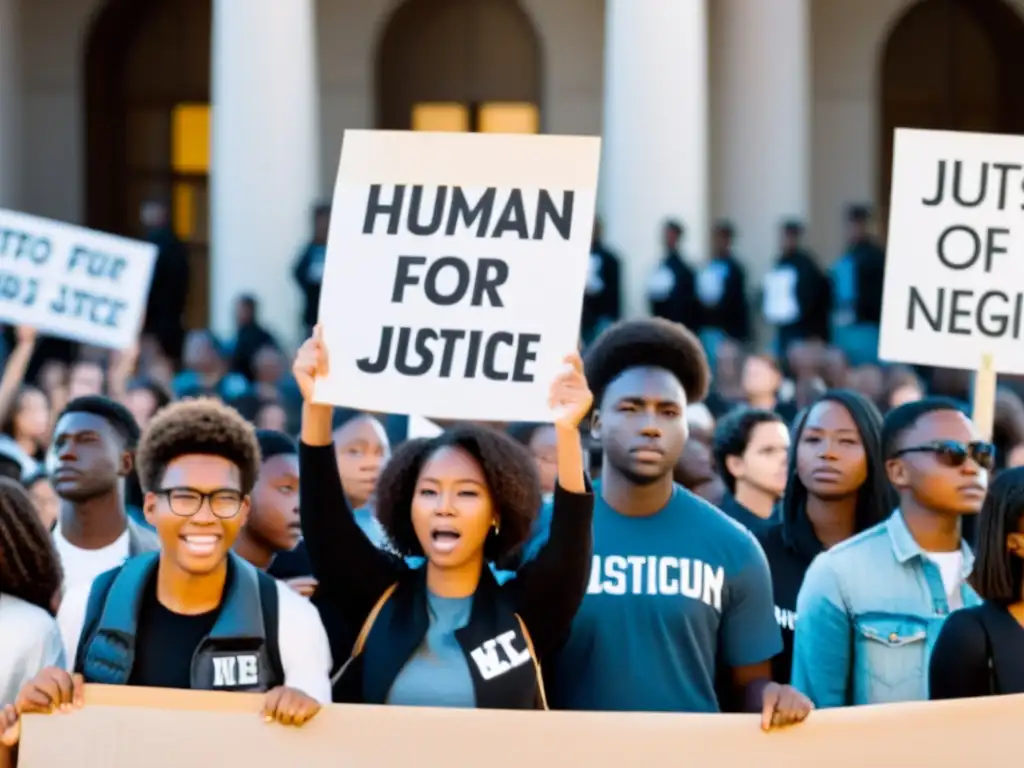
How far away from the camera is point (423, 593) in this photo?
5.65 meters

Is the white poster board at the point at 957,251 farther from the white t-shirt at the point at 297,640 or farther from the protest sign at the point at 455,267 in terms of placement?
the white t-shirt at the point at 297,640

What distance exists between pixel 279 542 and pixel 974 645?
2.21 m

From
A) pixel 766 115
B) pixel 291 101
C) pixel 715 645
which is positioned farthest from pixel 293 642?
pixel 766 115

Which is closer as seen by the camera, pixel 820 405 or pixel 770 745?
pixel 770 745

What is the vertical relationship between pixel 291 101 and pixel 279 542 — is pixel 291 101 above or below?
above

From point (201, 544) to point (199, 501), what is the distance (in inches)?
4.8

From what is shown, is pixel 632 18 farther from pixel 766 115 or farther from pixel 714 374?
pixel 714 374

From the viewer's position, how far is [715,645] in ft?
19.4

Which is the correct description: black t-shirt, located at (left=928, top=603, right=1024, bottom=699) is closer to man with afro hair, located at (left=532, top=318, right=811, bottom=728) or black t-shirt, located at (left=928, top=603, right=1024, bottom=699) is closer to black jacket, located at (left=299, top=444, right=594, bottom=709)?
man with afro hair, located at (left=532, top=318, right=811, bottom=728)

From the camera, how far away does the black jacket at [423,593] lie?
217 inches

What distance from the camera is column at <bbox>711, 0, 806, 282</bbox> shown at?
20844mm

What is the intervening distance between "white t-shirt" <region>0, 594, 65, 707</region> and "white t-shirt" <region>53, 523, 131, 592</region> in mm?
1476

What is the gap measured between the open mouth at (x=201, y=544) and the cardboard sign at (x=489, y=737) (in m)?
0.34

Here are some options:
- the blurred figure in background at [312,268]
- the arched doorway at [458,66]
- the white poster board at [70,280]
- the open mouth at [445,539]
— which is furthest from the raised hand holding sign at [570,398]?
the arched doorway at [458,66]
